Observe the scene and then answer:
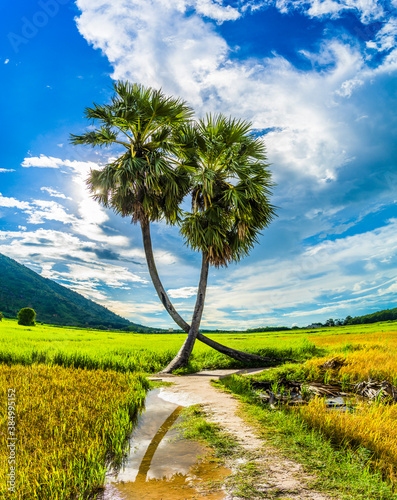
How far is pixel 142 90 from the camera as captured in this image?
529 inches

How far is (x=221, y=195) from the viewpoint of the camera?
15.0 meters

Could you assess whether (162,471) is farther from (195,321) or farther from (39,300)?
(39,300)

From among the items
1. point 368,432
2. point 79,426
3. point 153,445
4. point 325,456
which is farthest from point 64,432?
point 368,432

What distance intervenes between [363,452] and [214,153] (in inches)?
508

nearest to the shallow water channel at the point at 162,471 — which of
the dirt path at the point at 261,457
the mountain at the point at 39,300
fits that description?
the dirt path at the point at 261,457

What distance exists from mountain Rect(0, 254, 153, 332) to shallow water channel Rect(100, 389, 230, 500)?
290ft

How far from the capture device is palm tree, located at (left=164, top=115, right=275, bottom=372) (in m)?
13.9

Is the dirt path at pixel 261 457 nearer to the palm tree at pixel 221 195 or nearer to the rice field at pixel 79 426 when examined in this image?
the rice field at pixel 79 426

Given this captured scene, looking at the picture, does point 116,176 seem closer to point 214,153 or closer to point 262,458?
point 214,153

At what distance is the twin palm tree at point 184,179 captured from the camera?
43.7 feet

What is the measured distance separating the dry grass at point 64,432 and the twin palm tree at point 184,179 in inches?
255

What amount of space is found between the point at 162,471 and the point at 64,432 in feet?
5.50

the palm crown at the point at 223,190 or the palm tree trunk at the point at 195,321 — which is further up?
the palm crown at the point at 223,190

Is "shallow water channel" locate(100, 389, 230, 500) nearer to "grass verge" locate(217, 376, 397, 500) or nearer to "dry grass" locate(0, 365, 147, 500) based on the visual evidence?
"dry grass" locate(0, 365, 147, 500)
